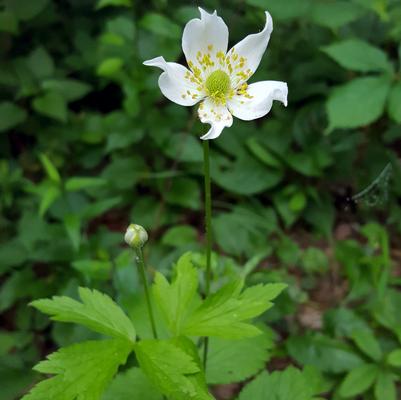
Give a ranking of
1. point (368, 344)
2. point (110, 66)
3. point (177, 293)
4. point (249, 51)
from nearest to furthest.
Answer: point (249, 51), point (177, 293), point (368, 344), point (110, 66)

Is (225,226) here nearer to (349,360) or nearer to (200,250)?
(200,250)

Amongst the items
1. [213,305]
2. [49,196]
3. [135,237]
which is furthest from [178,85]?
[49,196]

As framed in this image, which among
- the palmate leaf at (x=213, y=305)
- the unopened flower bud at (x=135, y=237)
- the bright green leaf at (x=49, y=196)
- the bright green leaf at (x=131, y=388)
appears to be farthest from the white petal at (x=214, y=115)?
the bright green leaf at (x=49, y=196)

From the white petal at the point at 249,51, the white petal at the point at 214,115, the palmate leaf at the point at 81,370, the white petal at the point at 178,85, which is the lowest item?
the palmate leaf at the point at 81,370

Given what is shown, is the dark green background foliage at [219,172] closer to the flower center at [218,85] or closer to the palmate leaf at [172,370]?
the palmate leaf at [172,370]

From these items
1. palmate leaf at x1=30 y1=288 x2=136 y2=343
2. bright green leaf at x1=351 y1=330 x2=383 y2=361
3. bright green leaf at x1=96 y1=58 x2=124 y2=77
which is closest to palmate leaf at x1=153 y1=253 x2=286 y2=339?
palmate leaf at x1=30 y1=288 x2=136 y2=343

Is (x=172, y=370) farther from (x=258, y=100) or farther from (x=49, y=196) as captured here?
(x=49, y=196)

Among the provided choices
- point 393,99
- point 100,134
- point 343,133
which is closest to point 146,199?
point 100,134
